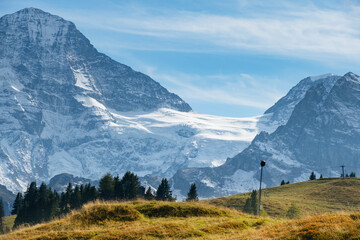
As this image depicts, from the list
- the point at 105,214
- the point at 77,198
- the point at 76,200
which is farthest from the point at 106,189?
the point at 105,214

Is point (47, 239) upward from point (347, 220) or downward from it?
downward

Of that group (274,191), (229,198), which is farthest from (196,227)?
(274,191)

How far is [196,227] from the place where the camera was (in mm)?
32906

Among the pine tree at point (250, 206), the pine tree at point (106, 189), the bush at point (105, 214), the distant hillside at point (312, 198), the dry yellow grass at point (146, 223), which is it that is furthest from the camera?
the pine tree at point (250, 206)

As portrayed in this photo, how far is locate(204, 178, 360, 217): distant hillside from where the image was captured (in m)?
105

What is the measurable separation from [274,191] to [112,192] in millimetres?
48272

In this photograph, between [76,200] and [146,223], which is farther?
[76,200]

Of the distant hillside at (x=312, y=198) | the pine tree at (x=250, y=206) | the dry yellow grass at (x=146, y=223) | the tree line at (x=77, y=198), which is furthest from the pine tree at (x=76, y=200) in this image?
the dry yellow grass at (x=146, y=223)

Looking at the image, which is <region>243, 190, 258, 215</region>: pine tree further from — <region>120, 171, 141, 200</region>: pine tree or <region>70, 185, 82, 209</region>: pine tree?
<region>70, 185, 82, 209</region>: pine tree

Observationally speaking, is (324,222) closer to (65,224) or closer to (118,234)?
(118,234)

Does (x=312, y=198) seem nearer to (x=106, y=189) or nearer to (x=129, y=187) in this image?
(x=129, y=187)

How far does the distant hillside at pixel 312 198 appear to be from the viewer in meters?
105

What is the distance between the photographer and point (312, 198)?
117 meters

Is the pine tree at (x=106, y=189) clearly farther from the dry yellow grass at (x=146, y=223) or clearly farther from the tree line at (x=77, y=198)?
the dry yellow grass at (x=146, y=223)
